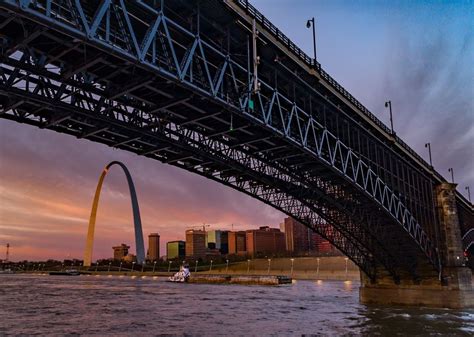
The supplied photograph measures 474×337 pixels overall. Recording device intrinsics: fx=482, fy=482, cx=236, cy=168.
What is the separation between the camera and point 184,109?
29047 mm

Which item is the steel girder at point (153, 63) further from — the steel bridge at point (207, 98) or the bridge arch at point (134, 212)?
the bridge arch at point (134, 212)

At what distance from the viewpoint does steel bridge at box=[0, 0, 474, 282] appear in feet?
68.1

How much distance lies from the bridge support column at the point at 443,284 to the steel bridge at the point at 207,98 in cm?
118

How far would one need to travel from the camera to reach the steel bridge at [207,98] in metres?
20.8

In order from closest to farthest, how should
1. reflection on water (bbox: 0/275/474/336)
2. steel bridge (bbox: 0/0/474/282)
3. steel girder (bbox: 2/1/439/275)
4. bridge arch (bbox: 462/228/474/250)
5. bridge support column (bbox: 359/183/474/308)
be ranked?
steel girder (bbox: 2/1/439/275) → steel bridge (bbox: 0/0/474/282) → reflection on water (bbox: 0/275/474/336) → bridge support column (bbox: 359/183/474/308) → bridge arch (bbox: 462/228/474/250)

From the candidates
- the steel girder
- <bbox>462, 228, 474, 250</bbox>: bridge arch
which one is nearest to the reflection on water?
the steel girder

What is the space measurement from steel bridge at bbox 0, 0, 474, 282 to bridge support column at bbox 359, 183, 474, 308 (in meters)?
1.18

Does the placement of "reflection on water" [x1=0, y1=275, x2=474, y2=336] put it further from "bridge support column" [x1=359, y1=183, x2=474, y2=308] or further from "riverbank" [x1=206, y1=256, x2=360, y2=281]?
"riverbank" [x1=206, y1=256, x2=360, y2=281]

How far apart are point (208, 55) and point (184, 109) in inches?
138

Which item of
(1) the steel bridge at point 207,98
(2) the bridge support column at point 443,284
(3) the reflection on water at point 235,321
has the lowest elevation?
(3) the reflection on water at point 235,321

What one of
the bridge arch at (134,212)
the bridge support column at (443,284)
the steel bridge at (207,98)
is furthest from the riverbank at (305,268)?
the steel bridge at (207,98)

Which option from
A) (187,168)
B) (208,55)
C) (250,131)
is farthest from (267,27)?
(187,168)

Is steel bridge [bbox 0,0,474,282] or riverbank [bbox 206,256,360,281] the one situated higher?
steel bridge [bbox 0,0,474,282]

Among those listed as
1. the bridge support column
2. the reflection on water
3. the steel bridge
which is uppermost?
the steel bridge
